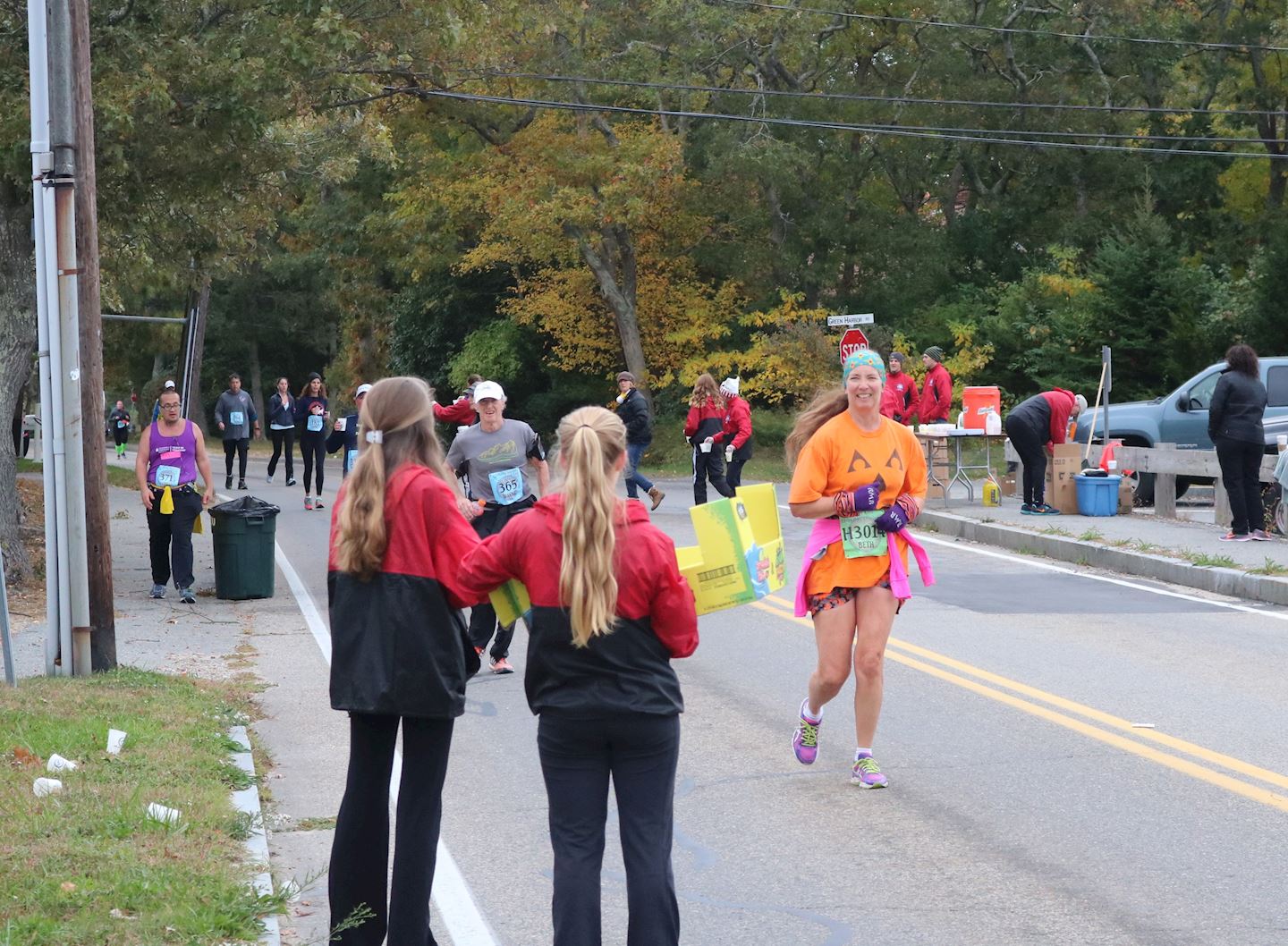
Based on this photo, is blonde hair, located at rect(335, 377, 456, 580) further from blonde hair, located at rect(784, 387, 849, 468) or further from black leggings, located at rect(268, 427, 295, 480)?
black leggings, located at rect(268, 427, 295, 480)

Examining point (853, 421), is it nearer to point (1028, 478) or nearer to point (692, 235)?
point (1028, 478)

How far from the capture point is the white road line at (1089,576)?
12.9 metres

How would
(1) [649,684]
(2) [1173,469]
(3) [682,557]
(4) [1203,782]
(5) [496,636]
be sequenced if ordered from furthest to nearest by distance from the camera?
(2) [1173,469] < (5) [496,636] < (4) [1203,782] < (3) [682,557] < (1) [649,684]

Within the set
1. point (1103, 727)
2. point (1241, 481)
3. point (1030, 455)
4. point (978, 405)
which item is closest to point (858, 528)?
point (1103, 727)

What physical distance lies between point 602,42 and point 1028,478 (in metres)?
20.7

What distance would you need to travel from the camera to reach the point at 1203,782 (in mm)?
7191

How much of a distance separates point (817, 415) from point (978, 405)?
14396 mm

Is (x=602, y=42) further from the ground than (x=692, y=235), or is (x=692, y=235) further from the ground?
(x=602, y=42)

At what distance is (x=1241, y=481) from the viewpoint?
1642 centimetres

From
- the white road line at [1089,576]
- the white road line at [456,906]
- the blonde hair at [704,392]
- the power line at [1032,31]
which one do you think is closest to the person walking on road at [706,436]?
the blonde hair at [704,392]

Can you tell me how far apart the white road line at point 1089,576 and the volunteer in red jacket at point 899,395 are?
7.57 feet

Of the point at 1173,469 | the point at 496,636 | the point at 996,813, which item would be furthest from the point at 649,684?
the point at 1173,469

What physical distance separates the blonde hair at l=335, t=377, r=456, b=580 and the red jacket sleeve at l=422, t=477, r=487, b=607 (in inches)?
3.9

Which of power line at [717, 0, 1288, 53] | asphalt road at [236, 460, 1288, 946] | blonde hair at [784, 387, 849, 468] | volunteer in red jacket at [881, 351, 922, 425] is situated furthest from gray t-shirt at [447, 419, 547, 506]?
power line at [717, 0, 1288, 53]
